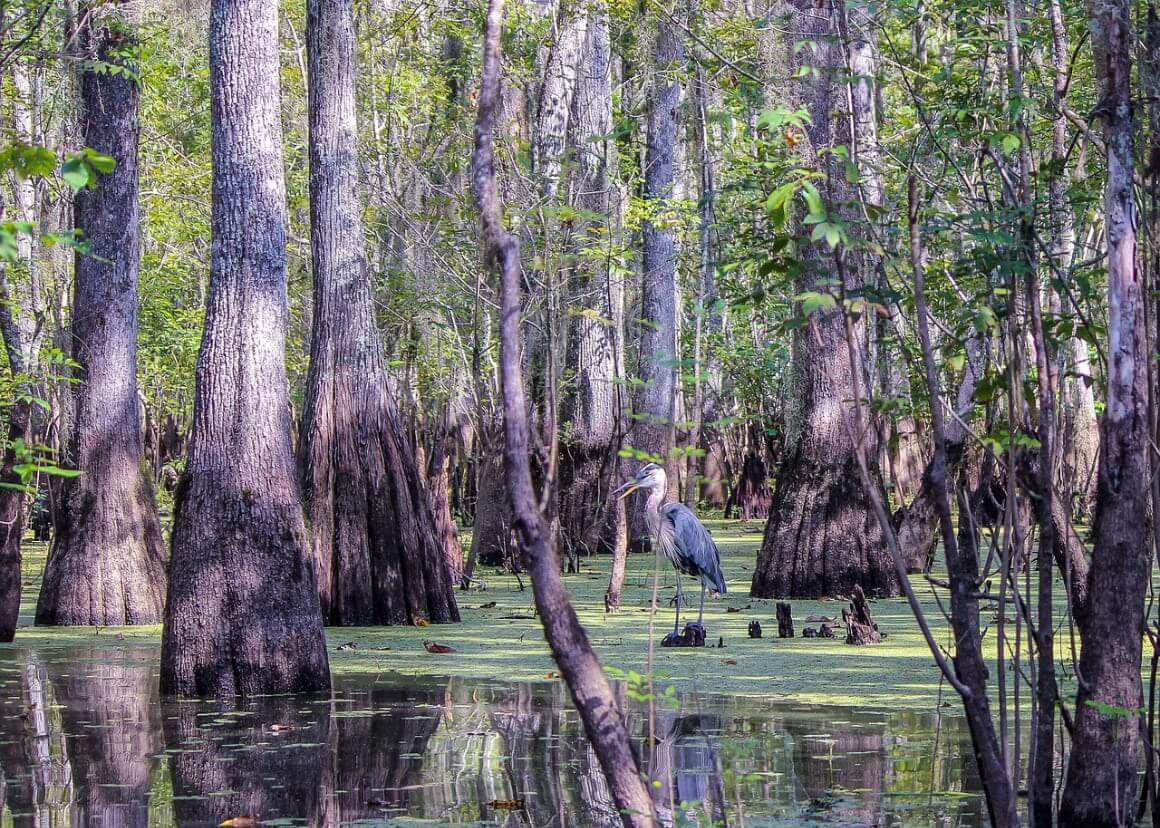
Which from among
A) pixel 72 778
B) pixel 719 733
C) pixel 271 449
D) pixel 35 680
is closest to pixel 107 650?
pixel 35 680

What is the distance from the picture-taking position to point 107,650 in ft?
27.2

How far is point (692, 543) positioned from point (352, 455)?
2065mm

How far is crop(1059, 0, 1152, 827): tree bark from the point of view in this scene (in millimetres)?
3477

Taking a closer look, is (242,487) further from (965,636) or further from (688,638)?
(965,636)

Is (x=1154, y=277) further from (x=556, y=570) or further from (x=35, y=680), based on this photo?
(x=35, y=680)

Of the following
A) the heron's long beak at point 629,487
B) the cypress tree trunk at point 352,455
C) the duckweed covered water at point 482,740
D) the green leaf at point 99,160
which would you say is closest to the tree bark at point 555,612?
the duckweed covered water at point 482,740

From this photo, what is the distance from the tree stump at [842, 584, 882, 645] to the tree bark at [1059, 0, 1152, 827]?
4.35 meters

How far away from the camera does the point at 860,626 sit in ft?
26.1

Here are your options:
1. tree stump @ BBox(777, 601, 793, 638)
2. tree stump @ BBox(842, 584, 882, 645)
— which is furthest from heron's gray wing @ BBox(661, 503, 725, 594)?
tree stump @ BBox(842, 584, 882, 645)

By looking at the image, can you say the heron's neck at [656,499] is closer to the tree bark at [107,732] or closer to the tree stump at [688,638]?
the tree stump at [688,638]

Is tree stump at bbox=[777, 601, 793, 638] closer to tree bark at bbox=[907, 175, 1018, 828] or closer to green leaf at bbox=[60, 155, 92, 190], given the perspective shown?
tree bark at bbox=[907, 175, 1018, 828]

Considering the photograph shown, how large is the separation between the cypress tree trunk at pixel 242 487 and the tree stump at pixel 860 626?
2.92 m

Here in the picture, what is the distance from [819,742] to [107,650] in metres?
4.62

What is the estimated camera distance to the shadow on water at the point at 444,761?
13.8 feet
